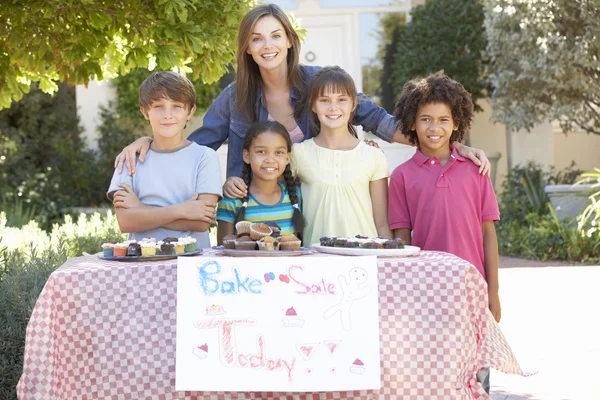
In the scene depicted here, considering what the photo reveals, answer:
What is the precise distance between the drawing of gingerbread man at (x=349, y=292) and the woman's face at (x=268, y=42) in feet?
4.40

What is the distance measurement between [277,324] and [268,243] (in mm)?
293

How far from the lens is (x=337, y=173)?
374 centimetres

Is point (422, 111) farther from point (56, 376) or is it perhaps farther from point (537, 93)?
point (537, 93)

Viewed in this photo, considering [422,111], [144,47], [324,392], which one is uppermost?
[144,47]

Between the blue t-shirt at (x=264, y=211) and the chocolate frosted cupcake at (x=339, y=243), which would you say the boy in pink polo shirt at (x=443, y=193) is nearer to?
the blue t-shirt at (x=264, y=211)

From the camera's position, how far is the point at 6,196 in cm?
1199

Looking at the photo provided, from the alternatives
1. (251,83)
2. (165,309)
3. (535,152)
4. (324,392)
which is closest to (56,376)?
(165,309)

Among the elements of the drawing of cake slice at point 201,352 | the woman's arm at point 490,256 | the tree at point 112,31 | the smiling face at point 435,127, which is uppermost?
the tree at point 112,31

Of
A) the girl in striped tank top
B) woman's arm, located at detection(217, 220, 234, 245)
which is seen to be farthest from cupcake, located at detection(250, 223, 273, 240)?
woman's arm, located at detection(217, 220, 234, 245)

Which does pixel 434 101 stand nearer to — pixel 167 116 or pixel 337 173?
pixel 337 173

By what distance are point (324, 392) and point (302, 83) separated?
5.38 feet

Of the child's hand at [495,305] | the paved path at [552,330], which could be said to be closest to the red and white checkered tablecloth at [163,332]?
the child's hand at [495,305]

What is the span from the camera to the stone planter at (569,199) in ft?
34.2

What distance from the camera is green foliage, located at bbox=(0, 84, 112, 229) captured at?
39.9 ft
